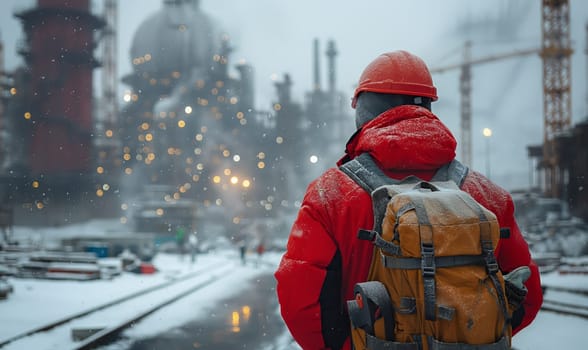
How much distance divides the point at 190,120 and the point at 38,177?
73.6 feet

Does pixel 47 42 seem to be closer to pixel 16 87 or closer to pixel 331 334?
pixel 16 87

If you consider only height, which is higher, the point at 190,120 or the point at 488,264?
the point at 190,120

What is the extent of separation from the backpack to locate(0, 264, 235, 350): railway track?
7455mm

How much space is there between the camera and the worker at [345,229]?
81.0 inches

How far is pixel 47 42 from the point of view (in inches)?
1833

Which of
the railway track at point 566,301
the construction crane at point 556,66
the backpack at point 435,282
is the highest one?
the construction crane at point 556,66

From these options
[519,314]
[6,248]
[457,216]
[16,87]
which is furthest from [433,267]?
[16,87]

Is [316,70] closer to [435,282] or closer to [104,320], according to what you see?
[104,320]

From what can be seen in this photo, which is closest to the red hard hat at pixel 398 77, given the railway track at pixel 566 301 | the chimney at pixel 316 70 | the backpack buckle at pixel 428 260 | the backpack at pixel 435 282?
the backpack at pixel 435 282

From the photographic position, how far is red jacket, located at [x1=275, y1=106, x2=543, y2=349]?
2057mm

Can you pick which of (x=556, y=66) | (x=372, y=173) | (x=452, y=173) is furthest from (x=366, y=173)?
(x=556, y=66)

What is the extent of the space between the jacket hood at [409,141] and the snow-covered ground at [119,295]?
272 inches

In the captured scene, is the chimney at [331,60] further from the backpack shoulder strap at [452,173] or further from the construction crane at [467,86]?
the backpack shoulder strap at [452,173]

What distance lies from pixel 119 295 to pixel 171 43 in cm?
5750
